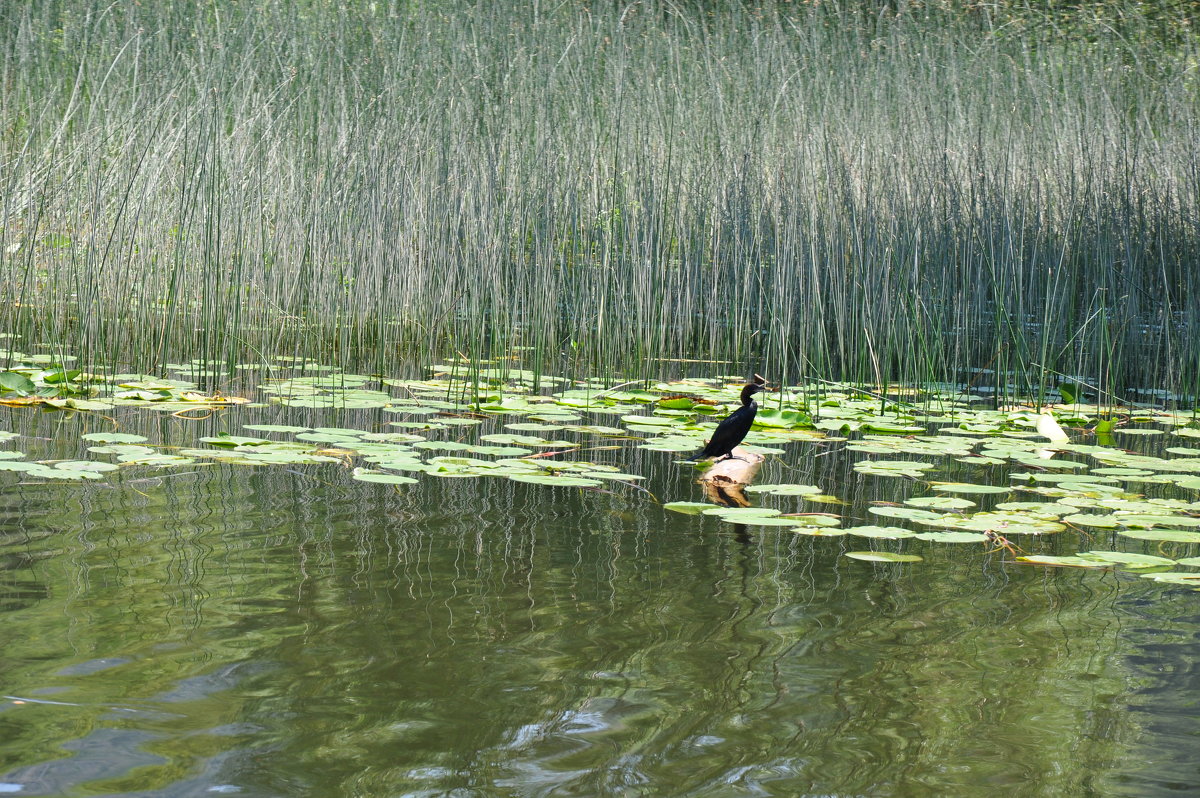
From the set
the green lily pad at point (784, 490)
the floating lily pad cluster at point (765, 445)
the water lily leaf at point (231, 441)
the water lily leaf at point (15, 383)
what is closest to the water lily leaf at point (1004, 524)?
the floating lily pad cluster at point (765, 445)

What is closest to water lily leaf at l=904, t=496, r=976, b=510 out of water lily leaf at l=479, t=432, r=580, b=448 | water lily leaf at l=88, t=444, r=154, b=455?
water lily leaf at l=479, t=432, r=580, b=448

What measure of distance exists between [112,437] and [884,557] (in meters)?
1.67

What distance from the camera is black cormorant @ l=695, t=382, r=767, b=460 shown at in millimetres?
2697

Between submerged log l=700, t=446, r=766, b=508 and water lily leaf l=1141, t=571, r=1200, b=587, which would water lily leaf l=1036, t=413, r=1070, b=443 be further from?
water lily leaf l=1141, t=571, r=1200, b=587

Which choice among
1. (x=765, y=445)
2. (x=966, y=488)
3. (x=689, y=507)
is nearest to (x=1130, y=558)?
(x=966, y=488)

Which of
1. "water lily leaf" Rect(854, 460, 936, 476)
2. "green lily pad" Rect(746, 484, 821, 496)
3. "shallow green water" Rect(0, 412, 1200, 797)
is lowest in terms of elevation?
"shallow green water" Rect(0, 412, 1200, 797)

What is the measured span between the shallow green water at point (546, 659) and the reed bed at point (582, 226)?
5.28 feet

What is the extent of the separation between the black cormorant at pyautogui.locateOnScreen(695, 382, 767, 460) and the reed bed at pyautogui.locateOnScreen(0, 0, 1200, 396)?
2.63 feet

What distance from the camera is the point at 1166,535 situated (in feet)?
7.22

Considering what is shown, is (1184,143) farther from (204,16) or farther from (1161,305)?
(204,16)

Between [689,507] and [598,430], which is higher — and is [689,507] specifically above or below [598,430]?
below

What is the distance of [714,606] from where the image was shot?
5.70 ft

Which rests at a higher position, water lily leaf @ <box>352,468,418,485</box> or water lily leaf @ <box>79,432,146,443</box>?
water lily leaf @ <box>79,432,146,443</box>

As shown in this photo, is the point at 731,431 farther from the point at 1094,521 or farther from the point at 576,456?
the point at 1094,521
